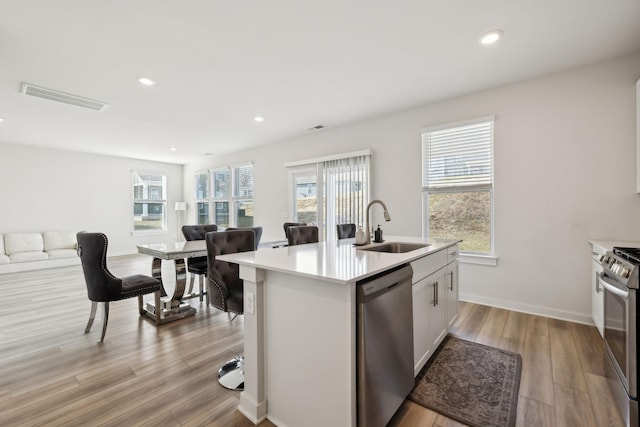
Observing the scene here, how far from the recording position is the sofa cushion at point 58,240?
6348mm

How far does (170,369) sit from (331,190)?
362cm

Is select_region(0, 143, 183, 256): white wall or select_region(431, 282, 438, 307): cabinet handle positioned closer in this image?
select_region(431, 282, 438, 307): cabinet handle

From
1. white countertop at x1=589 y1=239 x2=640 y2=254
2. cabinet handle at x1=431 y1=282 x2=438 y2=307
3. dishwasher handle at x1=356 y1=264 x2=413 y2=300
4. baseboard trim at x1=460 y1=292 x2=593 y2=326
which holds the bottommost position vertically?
baseboard trim at x1=460 y1=292 x2=593 y2=326

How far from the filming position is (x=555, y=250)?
312cm

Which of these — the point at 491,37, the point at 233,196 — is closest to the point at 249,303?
the point at 491,37

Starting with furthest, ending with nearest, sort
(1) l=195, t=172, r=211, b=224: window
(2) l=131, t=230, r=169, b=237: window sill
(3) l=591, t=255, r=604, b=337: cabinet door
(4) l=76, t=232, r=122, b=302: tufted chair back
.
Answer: (1) l=195, t=172, r=211, b=224: window < (2) l=131, t=230, r=169, b=237: window sill < (4) l=76, t=232, r=122, b=302: tufted chair back < (3) l=591, t=255, r=604, b=337: cabinet door

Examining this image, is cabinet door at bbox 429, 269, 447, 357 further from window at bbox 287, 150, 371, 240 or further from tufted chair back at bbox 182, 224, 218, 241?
tufted chair back at bbox 182, 224, 218, 241

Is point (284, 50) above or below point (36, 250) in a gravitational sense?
above

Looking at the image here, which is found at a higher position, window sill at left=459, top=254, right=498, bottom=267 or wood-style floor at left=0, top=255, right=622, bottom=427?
window sill at left=459, top=254, right=498, bottom=267

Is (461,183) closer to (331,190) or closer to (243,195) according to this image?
(331,190)

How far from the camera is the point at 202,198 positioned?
329 inches

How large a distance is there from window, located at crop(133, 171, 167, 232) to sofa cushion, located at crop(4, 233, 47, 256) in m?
2.05

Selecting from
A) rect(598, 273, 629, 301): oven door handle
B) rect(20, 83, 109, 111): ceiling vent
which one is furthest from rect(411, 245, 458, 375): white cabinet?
rect(20, 83, 109, 111): ceiling vent

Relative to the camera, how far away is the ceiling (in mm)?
2088
